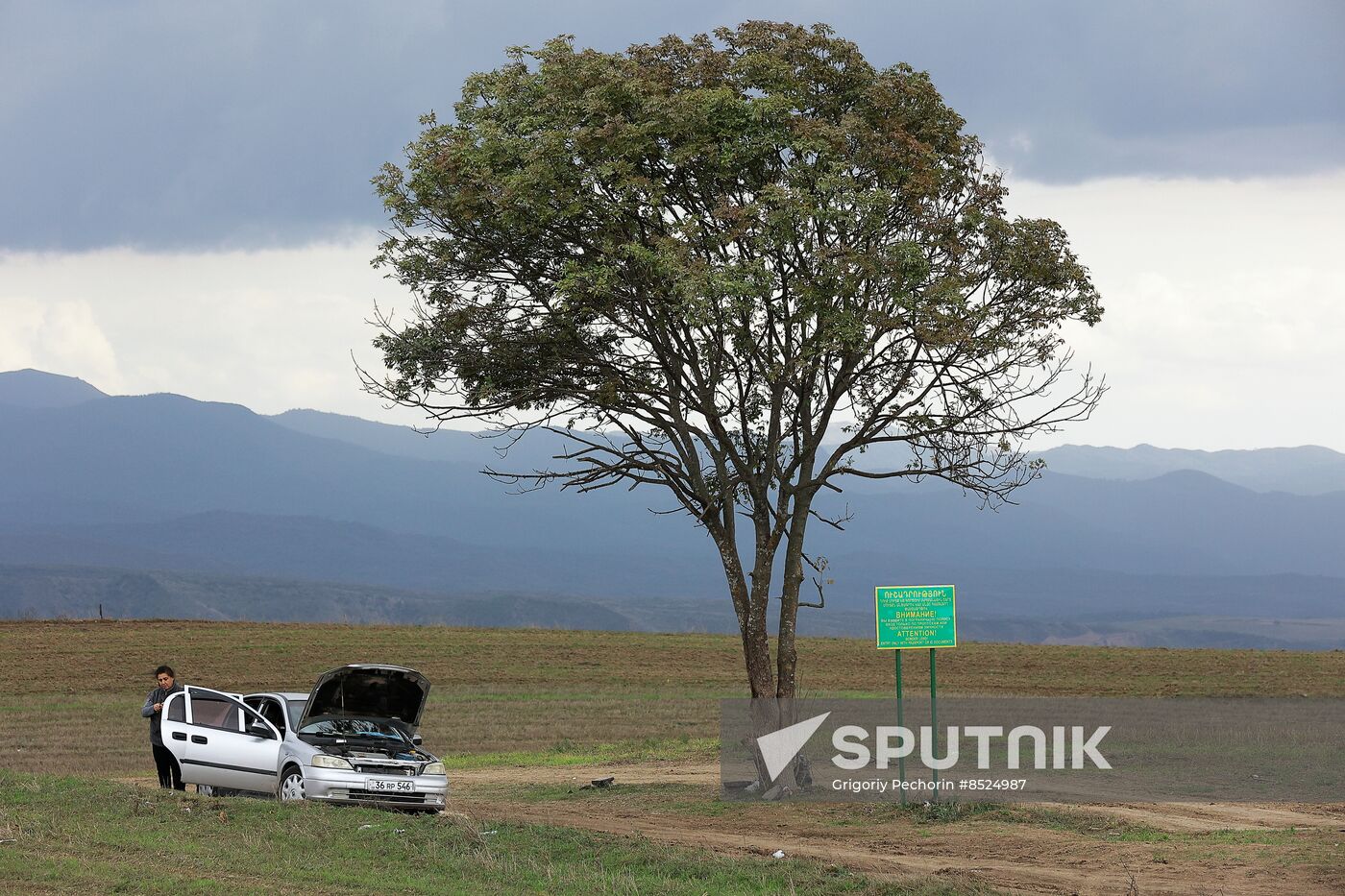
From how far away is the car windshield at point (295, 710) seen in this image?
21355mm

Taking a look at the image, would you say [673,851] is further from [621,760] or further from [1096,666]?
[1096,666]

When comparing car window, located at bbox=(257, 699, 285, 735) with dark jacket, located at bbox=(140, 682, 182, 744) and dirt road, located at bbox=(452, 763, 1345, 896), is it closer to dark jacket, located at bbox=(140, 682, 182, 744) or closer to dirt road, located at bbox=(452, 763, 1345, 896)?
dark jacket, located at bbox=(140, 682, 182, 744)

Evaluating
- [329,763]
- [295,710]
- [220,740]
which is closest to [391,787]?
[329,763]

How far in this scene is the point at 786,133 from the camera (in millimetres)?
22484

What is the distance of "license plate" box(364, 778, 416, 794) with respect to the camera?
65.8 ft

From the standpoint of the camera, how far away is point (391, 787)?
66.1ft

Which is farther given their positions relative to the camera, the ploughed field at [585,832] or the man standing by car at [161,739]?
the man standing by car at [161,739]

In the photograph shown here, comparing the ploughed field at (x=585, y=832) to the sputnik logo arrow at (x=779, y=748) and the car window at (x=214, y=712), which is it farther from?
the car window at (x=214, y=712)

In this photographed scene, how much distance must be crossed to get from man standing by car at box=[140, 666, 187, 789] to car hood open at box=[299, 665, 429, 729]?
7.61ft

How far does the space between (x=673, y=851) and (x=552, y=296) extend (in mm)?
10892

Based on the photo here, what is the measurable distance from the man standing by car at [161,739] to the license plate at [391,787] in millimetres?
3689

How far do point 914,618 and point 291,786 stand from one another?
925 cm

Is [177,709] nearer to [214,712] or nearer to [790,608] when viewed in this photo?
[214,712]

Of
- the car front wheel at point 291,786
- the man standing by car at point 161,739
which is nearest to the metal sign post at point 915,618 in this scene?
the car front wheel at point 291,786
